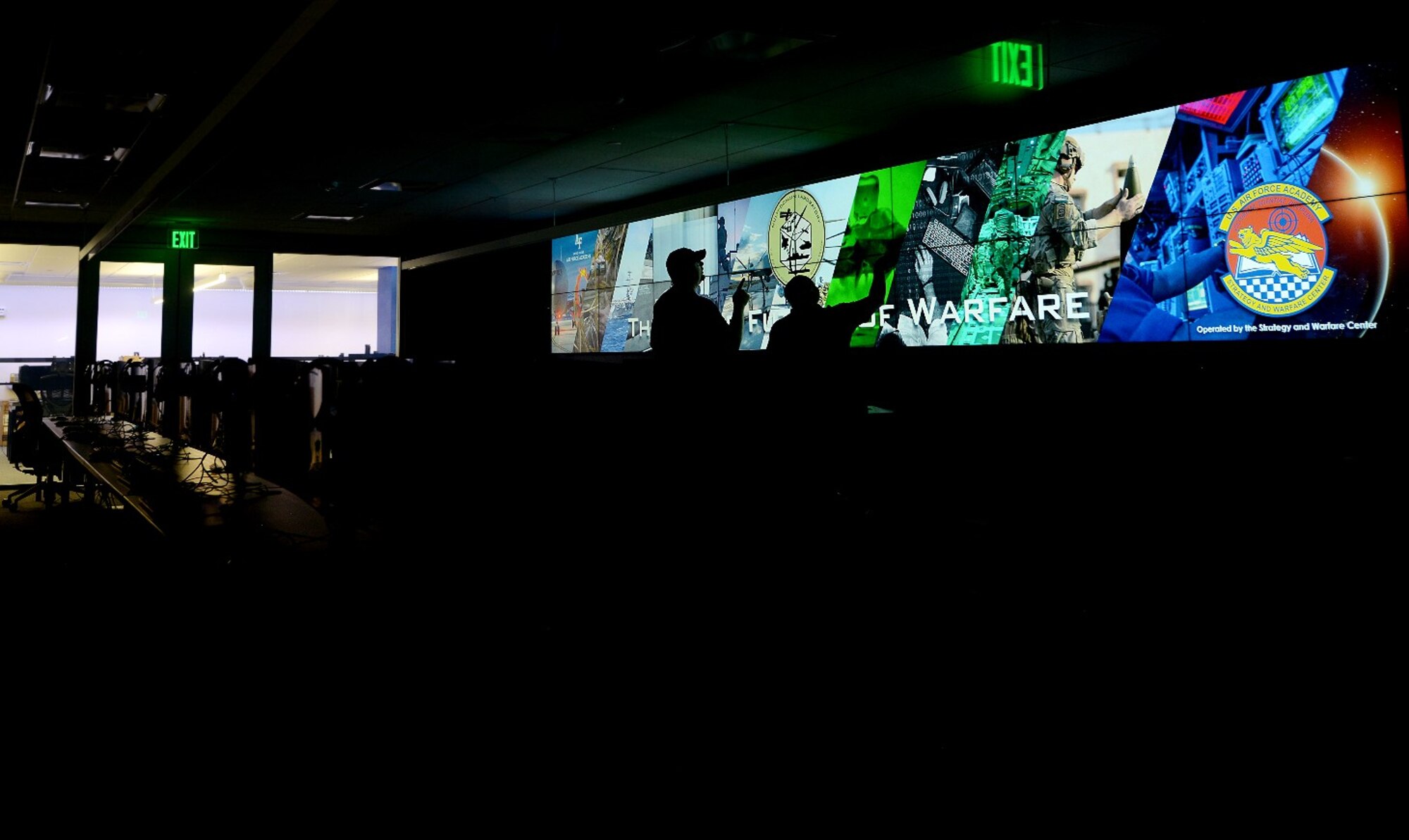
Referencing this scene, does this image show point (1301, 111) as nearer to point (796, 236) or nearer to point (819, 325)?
point (819, 325)

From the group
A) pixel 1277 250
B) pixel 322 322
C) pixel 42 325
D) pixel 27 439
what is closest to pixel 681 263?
pixel 1277 250

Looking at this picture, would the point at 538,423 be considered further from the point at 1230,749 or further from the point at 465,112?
the point at 465,112

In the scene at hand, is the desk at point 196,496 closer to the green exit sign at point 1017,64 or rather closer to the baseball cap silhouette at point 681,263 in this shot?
the baseball cap silhouette at point 681,263

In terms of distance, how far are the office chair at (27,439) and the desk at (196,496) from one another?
1.58 m

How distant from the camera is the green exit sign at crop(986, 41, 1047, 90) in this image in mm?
5043

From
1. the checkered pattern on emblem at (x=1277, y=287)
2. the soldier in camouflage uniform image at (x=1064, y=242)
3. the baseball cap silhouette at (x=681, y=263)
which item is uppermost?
the soldier in camouflage uniform image at (x=1064, y=242)

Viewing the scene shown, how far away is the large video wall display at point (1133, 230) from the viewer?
179 inches

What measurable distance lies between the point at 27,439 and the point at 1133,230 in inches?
295

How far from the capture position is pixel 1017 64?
5.32m

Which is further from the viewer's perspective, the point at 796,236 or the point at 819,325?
the point at 796,236

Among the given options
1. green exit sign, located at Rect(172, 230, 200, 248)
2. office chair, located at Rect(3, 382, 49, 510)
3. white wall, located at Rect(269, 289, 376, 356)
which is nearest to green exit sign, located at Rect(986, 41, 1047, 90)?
office chair, located at Rect(3, 382, 49, 510)

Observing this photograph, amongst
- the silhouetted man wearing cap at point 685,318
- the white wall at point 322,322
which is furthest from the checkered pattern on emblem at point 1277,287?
the white wall at point 322,322

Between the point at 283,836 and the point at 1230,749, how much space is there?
165cm

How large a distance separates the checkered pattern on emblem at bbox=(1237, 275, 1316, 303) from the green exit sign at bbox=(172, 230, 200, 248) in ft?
30.5
